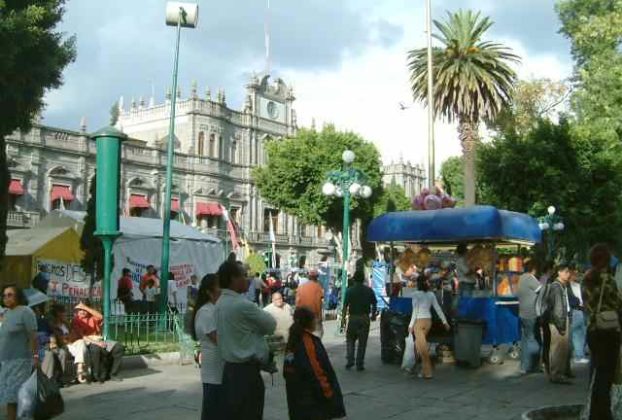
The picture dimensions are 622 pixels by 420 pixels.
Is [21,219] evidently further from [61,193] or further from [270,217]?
[270,217]

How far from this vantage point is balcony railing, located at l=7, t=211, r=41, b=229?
130 ft

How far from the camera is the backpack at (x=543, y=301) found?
10070mm

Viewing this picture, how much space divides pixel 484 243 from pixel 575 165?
14.9m

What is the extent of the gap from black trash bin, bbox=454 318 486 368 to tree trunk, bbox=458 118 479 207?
10.1 metres

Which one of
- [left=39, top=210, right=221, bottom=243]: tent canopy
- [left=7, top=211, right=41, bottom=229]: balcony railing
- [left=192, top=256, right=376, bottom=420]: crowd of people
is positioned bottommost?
[left=192, top=256, right=376, bottom=420]: crowd of people

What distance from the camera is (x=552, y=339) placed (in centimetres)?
1024

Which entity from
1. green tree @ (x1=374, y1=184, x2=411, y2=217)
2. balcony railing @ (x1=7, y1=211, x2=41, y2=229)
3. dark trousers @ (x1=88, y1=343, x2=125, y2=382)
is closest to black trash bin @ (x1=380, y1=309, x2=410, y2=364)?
dark trousers @ (x1=88, y1=343, x2=125, y2=382)

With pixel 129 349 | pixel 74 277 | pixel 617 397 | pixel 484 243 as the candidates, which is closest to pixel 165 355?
pixel 129 349

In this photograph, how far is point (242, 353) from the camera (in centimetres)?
521

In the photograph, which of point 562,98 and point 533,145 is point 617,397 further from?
point 562,98

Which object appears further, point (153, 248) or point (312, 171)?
point (312, 171)

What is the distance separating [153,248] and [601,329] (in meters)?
17.3

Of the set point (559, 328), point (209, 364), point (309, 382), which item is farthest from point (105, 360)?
point (559, 328)

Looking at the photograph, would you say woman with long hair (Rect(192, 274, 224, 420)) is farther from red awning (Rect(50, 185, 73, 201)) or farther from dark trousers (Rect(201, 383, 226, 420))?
red awning (Rect(50, 185, 73, 201))
